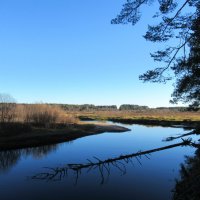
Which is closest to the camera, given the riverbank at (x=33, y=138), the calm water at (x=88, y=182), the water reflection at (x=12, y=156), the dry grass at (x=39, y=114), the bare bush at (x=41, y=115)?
the calm water at (x=88, y=182)

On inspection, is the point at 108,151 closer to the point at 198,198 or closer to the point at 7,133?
the point at 7,133

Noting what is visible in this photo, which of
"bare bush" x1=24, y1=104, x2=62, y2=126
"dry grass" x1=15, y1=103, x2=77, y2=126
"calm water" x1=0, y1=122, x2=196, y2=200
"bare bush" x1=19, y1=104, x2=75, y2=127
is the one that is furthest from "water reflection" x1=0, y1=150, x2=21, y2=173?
"bare bush" x1=24, y1=104, x2=62, y2=126

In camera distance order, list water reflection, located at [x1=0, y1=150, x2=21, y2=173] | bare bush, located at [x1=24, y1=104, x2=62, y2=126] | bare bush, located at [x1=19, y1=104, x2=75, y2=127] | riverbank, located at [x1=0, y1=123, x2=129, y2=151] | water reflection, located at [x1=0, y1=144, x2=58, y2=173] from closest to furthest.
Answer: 1. water reflection, located at [x1=0, y1=150, x2=21, y2=173]
2. water reflection, located at [x1=0, y1=144, x2=58, y2=173]
3. riverbank, located at [x1=0, y1=123, x2=129, y2=151]
4. bare bush, located at [x1=19, y1=104, x2=75, y2=127]
5. bare bush, located at [x1=24, y1=104, x2=62, y2=126]

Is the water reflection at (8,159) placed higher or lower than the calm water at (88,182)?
higher

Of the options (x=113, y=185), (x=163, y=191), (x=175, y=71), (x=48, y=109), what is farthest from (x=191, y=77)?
(x=48, y=109)

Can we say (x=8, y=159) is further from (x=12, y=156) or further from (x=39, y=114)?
(x=39, y=114)

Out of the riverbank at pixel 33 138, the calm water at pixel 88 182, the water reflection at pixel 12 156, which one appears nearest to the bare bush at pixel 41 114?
the riverbank at pixel 33 138

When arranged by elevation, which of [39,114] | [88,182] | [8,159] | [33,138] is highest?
[39,114]

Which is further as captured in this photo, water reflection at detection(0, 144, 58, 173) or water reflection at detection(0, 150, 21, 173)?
water reflection at detection(0, 144, 58, 173)

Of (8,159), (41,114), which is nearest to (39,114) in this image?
(41,114)

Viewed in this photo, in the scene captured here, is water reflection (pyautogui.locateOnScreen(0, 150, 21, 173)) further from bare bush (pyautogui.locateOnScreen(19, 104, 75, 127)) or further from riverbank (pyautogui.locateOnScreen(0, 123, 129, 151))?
bare bush (pyautogui.locateOnScreen(19, 104, 75, 127))

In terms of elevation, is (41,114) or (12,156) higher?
(41,114)

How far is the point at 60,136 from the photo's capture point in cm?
4409

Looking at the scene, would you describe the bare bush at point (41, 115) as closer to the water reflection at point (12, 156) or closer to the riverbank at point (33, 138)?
the riverbank at point (33, 138)
